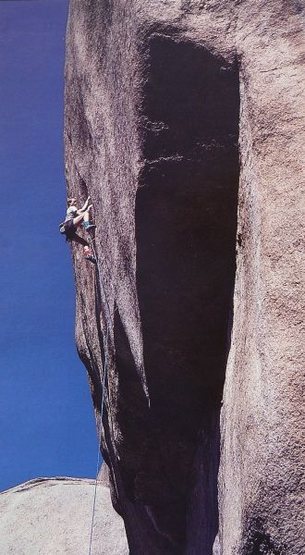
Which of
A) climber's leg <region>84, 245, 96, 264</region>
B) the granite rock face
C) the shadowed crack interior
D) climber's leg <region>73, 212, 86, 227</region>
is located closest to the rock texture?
the granite rock face

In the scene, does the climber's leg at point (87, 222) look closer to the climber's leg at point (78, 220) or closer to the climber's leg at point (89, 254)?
the climber's leg at point (78, 220)

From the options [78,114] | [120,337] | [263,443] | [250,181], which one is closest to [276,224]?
[250,181]

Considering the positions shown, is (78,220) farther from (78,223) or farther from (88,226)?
(88,226)

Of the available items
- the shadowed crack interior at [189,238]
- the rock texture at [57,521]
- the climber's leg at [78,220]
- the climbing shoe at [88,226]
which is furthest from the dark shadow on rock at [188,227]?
the rock texture at [57,521]

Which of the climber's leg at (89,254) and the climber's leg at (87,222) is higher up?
the climber's leg at (87,222)

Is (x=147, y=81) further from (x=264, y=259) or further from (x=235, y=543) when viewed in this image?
(x=235, y=543)

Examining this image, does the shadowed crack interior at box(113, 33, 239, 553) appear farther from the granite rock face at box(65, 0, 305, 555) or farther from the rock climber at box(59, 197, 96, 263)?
the rock climber at box(59, 197, 96, 263)
